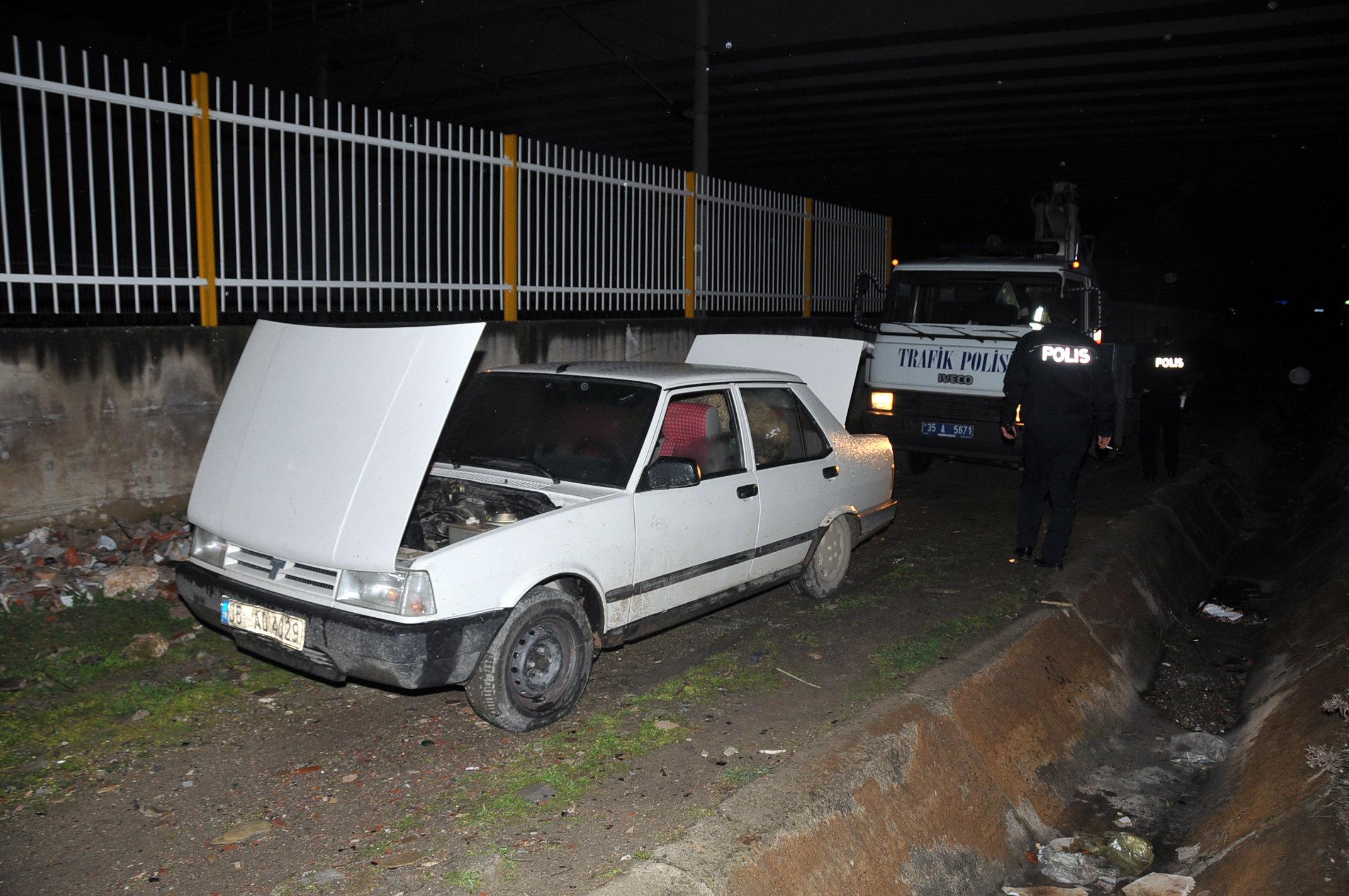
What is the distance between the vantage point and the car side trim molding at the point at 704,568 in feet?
15.4

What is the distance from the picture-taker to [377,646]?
3.88 metres

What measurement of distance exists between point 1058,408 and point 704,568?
3.25m

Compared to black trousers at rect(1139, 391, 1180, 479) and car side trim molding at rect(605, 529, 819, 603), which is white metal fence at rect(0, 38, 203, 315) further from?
black trousers at rect(1139, 391, 1180, 479)

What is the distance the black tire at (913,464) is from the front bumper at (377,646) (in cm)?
817

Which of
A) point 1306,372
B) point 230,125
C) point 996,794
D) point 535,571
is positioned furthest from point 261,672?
point 1306,372

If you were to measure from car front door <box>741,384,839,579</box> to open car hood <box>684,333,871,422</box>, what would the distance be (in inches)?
29.0

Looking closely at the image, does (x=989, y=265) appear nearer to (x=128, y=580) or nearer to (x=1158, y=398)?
(x=1158, y=398)

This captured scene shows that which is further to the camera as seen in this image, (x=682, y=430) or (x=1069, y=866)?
(x=682, y=430)

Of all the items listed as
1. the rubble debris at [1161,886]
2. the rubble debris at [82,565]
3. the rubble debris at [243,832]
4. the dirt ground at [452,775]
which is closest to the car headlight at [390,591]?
the dirt ground at [452,775]

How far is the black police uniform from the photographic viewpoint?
22.9 ft

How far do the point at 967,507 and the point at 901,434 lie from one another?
1.05 metres

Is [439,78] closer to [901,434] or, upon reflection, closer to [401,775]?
[901,434]

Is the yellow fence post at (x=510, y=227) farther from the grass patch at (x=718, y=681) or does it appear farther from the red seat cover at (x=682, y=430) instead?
the grass patch at (x=718, y=681)

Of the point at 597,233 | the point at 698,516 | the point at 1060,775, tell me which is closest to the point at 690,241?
the point at 597,233
